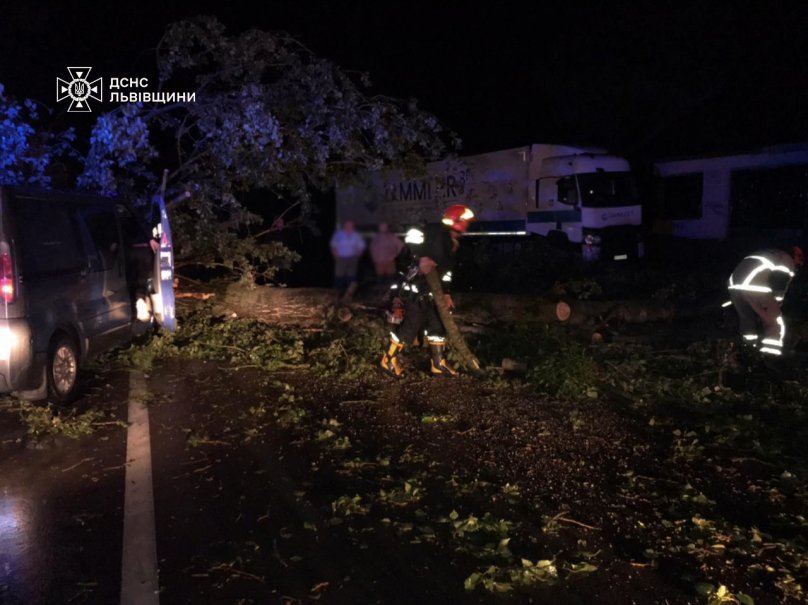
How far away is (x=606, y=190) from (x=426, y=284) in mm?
10800

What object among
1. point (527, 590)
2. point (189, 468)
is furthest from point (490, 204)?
point (527, 590)

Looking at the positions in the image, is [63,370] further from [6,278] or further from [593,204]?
[593,204]

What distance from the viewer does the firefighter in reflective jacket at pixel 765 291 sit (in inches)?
288

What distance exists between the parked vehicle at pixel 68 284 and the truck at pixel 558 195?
7687mm

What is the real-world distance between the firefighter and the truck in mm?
7503

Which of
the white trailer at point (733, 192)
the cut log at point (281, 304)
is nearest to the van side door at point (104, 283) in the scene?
the cut log at point (281, 304)

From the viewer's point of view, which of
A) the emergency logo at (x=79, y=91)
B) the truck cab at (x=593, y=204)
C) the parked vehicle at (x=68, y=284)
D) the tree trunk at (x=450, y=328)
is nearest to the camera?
the parked vehicle at (x=68, y=284)

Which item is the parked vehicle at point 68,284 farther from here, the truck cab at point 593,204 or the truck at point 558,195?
the truck cab at point 593,204

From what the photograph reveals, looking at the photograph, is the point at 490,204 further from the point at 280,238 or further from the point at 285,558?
the point at 285,558

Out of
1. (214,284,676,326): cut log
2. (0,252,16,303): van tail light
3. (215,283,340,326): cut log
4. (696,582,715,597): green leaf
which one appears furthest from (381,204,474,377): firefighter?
(696,582,715,597): green leaf

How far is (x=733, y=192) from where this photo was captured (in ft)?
61.3

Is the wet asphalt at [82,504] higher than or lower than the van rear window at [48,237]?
A: lower

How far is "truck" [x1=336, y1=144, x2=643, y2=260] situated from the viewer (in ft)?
55.7

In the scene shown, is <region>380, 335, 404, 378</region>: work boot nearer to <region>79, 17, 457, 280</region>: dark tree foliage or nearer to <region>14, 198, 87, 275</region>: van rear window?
<region>14, 198, 87, 275</region>: van rear window
